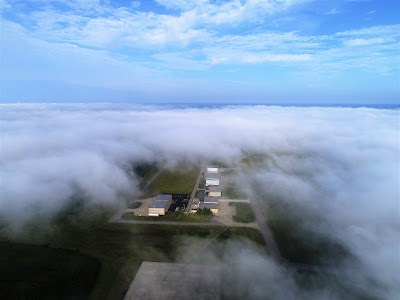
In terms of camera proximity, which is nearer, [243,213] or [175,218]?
[175,218]

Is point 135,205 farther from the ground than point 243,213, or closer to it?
closer to it

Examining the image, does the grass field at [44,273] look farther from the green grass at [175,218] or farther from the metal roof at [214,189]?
the metal roof at [214,189]

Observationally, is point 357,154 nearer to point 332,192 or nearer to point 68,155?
point 332,192

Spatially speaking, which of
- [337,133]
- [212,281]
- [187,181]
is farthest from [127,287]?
[337,133]

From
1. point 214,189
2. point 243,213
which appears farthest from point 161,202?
point 243,213

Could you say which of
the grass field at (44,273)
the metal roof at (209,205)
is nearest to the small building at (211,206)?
the metal roof at (209,205)

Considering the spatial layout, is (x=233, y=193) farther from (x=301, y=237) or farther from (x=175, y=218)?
(x=301, y=237)
